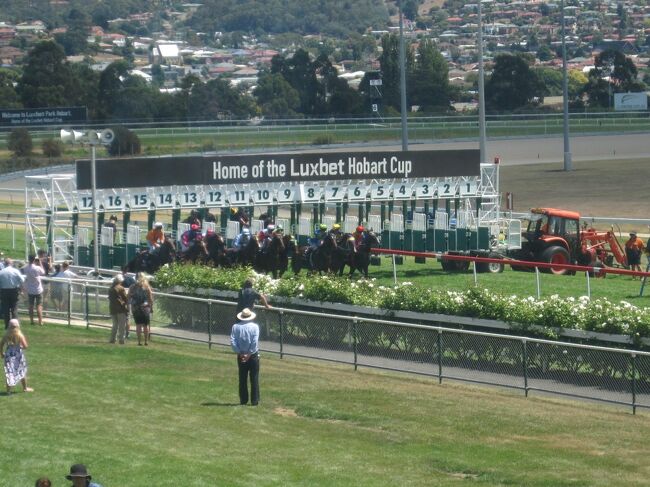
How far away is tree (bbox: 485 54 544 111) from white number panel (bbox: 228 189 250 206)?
88246 mm

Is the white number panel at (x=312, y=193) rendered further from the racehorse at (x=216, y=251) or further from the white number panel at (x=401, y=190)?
the racehorse at (x=216, y=251)

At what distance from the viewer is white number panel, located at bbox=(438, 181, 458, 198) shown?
39.7 m

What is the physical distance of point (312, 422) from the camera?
57.9 ft

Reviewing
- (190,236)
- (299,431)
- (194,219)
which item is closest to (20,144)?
(194,219)

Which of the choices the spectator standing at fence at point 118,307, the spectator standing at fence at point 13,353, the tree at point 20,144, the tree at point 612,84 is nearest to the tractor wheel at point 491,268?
the spectator standing at fence at point 118,307

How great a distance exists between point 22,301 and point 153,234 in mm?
5774

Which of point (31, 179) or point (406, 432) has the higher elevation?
point (31, 179)

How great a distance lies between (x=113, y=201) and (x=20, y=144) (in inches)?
1791

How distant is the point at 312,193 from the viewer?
38.8 m

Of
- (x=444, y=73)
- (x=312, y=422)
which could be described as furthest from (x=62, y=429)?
(x=444, y=73)

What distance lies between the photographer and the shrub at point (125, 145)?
257ft

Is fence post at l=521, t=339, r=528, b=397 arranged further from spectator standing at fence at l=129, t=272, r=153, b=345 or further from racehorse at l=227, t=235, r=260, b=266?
racehorse at l=227, t=235, r=260, b=266

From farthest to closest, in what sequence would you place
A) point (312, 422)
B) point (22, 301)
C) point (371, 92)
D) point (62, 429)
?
point (371, 92) → point (22, 301) → point (312, 422) → point (62, 429)

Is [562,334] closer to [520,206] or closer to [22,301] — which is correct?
[22,301]
